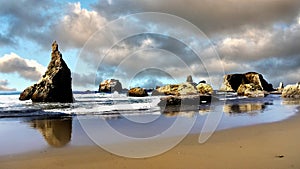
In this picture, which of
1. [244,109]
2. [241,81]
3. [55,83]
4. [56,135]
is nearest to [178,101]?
[244,109]

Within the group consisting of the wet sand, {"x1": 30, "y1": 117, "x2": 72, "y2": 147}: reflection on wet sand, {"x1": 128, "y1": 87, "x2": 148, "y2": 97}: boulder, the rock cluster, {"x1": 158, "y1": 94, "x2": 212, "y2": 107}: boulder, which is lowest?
the wet sand

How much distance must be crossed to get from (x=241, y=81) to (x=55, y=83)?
7800 cm

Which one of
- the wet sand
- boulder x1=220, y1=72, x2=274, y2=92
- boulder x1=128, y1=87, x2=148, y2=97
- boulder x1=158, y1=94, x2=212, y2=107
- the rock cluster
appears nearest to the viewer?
the wet sand

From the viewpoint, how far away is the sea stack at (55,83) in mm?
30250

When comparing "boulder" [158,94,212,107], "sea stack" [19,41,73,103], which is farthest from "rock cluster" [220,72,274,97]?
"sea stack" [19,41,73,103]

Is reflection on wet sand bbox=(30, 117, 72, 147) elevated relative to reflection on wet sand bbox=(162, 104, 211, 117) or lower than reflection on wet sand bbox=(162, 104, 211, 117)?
lower

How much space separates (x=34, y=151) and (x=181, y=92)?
31.6 m

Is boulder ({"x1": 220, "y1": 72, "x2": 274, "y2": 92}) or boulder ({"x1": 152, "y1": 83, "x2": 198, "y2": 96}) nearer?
boulder ({"x1": 152, "y1": 83, "x2": 198, "y2": 96})

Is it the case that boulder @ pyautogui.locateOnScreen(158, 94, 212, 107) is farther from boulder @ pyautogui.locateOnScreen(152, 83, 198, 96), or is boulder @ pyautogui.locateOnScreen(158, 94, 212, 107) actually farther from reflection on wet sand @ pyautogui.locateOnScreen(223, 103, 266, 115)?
boulder @ pyautogui.locateOnScreen(152, 83, 198, 96)

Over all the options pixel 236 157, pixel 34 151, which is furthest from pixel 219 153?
pixel 34 151

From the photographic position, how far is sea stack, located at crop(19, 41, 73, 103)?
3025 centimetres

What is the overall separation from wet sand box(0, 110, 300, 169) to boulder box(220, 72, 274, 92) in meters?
87.8

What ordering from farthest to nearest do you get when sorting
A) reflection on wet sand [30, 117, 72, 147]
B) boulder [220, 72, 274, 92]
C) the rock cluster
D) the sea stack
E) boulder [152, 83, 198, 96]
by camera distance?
boulder [220, 72, 274, 92] → the rock cluster → boulder [152, 83, 198, 96] → the sea stack → reflection on wet sand [30, 117, 72, 147]

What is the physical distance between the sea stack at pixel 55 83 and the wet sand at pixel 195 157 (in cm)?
2320
